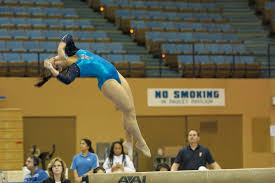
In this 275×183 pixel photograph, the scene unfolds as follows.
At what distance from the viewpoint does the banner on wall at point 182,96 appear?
13203mm

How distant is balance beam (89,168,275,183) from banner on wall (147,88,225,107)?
23.1 feet

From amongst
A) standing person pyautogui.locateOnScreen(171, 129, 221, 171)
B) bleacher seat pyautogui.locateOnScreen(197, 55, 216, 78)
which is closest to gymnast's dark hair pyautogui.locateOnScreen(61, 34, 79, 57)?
standing person pyautogui.locateOnScreen(171, 129, 221, 171)

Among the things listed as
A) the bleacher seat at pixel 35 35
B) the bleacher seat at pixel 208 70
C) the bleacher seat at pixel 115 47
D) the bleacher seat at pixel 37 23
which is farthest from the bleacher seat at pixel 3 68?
the bleacher seat at pixel 208 70

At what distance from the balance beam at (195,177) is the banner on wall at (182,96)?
7.03m

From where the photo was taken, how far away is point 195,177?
20.1 feet

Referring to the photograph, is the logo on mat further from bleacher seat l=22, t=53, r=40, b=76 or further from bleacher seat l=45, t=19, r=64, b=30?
bleacher seat l=45, t=19, r=64, b=30

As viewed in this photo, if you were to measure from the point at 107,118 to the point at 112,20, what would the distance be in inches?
213

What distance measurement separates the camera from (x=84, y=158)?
902 centimetres

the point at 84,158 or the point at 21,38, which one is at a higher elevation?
the point at 21,38

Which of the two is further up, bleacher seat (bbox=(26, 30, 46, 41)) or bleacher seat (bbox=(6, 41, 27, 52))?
bleacher seat (bbox=(26, 30, 46, 41))

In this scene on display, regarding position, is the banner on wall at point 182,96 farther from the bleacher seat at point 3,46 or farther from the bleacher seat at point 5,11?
the bleacher seat at point 5,11

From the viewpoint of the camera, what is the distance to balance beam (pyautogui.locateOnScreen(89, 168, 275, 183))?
5867mm

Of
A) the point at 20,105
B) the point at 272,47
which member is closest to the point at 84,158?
the point at 20,105

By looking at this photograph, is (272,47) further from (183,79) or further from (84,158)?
(84,158)
